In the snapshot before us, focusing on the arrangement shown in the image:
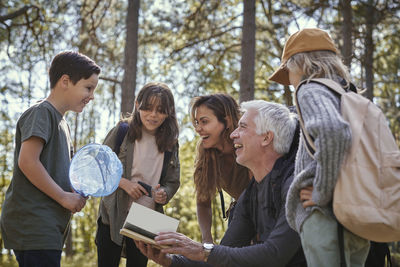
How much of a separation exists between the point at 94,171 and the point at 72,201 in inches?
10.9

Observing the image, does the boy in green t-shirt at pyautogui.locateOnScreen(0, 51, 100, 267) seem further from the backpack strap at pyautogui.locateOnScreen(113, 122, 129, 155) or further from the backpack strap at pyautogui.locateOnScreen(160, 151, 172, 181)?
the backpack strap at pyautogui.locateOnScreen(160, 151, 172, 181)

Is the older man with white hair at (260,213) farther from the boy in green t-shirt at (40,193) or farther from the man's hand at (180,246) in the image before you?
the boy in green t-shirt at (40,193)

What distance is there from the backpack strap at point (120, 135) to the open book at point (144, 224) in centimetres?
138

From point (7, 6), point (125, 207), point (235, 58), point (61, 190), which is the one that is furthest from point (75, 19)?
point (61, 190)

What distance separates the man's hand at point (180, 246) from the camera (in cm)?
253

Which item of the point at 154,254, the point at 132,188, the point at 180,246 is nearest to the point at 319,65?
the point at 180,246

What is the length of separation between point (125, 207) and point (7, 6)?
8.04m

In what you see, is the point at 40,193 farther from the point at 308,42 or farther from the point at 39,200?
the point at 308,42

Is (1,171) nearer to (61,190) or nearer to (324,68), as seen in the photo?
(61,190)

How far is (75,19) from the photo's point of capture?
9.02 meters

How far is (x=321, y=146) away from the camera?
210 cm

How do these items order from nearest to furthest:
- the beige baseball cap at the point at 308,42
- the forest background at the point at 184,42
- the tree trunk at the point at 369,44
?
the beige baseball cap at the point at 308,42 → the forest background at the point at 184,42 → the tree trunk at the point at 369,44

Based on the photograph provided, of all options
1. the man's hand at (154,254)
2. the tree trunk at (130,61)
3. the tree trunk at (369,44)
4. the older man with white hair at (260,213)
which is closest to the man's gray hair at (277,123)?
the older man with white hair at (260,213)

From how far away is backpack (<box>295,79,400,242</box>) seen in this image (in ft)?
6.76
